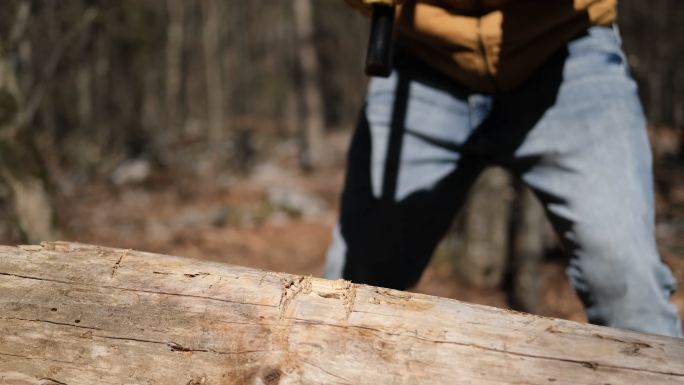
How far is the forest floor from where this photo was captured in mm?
5500

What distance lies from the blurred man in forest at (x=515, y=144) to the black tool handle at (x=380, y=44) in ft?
0.11

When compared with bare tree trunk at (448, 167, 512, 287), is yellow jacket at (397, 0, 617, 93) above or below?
above

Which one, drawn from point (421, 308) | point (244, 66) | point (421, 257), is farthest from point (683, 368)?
point (244, 66)

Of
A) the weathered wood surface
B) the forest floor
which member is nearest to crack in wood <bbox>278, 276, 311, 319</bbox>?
the weathered wood surface

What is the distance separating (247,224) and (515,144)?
719 cm

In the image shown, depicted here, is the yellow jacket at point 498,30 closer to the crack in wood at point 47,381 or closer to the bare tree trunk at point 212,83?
the crack in wood at point 47,381

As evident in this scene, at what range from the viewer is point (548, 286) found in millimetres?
5387

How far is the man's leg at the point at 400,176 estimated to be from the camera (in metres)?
1.85

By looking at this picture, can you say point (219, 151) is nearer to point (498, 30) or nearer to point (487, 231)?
point (487, 231)

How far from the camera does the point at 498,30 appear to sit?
1618 millimetres

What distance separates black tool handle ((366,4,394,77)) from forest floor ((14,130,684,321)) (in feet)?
9.94

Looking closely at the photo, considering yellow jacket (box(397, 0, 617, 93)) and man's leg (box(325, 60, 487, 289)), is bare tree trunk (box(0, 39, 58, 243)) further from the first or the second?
yellow jacket (box(397, 0, 617, 93))

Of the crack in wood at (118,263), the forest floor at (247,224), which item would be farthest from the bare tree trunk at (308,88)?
the crack in wood at (118,263)

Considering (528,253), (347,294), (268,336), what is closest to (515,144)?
(347,294)
